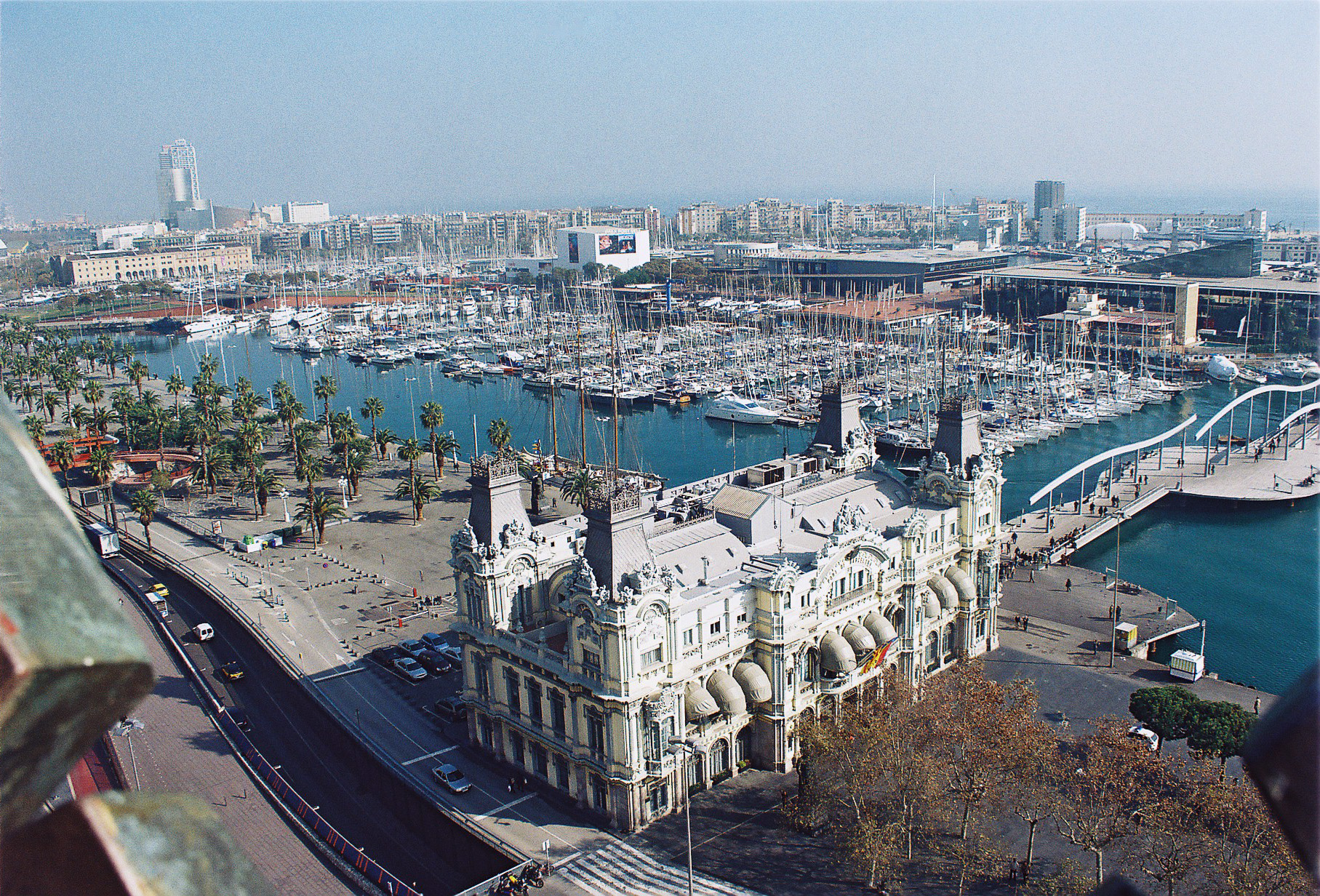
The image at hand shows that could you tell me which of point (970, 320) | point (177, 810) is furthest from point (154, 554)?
point (970, 320)

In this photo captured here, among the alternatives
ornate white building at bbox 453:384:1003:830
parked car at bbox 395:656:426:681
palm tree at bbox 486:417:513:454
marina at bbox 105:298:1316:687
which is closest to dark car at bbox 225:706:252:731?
parked car at bbox 395:656:426:681

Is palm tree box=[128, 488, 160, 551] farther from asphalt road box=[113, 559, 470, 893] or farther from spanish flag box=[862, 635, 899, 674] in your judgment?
spanish flag box=[862, 635, 899, 674]

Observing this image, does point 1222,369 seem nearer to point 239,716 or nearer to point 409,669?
point 409,669

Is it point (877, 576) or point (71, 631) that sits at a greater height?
point (71, 631)

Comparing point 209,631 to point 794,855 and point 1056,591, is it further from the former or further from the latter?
point 1056,591

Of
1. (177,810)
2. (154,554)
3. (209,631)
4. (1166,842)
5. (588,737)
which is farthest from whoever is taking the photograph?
(154,554)

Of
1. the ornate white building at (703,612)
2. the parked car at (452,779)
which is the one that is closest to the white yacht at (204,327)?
the ornate white building at (703,612)
